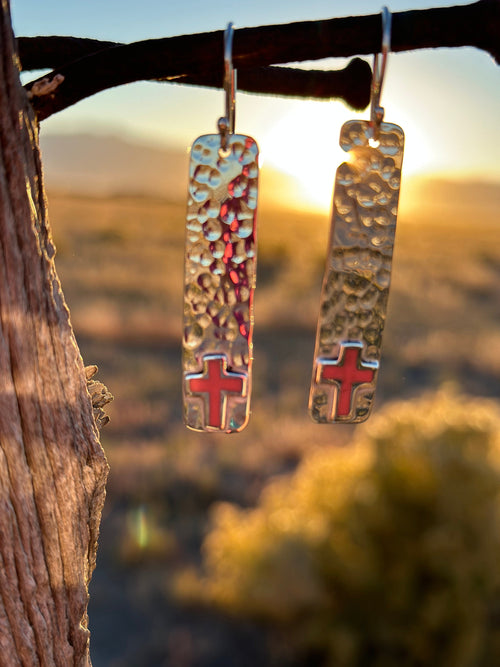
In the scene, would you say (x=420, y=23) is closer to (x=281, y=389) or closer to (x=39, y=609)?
(x=39, y=609)

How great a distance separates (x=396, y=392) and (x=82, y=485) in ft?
33.6

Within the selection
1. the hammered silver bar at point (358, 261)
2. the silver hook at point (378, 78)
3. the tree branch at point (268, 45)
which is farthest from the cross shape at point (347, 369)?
the tree branch at point (268, 45)

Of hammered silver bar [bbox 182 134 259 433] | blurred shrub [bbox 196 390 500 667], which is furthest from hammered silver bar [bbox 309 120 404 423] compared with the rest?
blurred shrub [bbox 196 390 500 667]

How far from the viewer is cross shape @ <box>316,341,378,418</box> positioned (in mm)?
1012

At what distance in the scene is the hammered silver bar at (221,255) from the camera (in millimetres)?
917

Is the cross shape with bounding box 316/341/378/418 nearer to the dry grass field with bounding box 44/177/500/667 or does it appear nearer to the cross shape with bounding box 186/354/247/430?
the cross shape with bounding box 186/354/247/430

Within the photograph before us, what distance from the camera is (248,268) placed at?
0.93 metres

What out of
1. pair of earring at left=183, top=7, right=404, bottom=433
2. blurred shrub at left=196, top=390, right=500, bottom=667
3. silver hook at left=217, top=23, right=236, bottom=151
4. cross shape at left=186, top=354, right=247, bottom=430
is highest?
silver hook at left=217, top=23, right=236, bottom=151

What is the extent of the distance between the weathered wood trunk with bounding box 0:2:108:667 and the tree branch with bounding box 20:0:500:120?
8 centimetres

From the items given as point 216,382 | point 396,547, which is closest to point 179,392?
point 396,547

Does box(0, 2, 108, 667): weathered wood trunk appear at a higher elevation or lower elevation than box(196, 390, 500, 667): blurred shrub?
higher

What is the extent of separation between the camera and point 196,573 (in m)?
5.75

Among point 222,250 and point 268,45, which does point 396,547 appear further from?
point 268,45

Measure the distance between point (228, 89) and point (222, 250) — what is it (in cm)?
24
